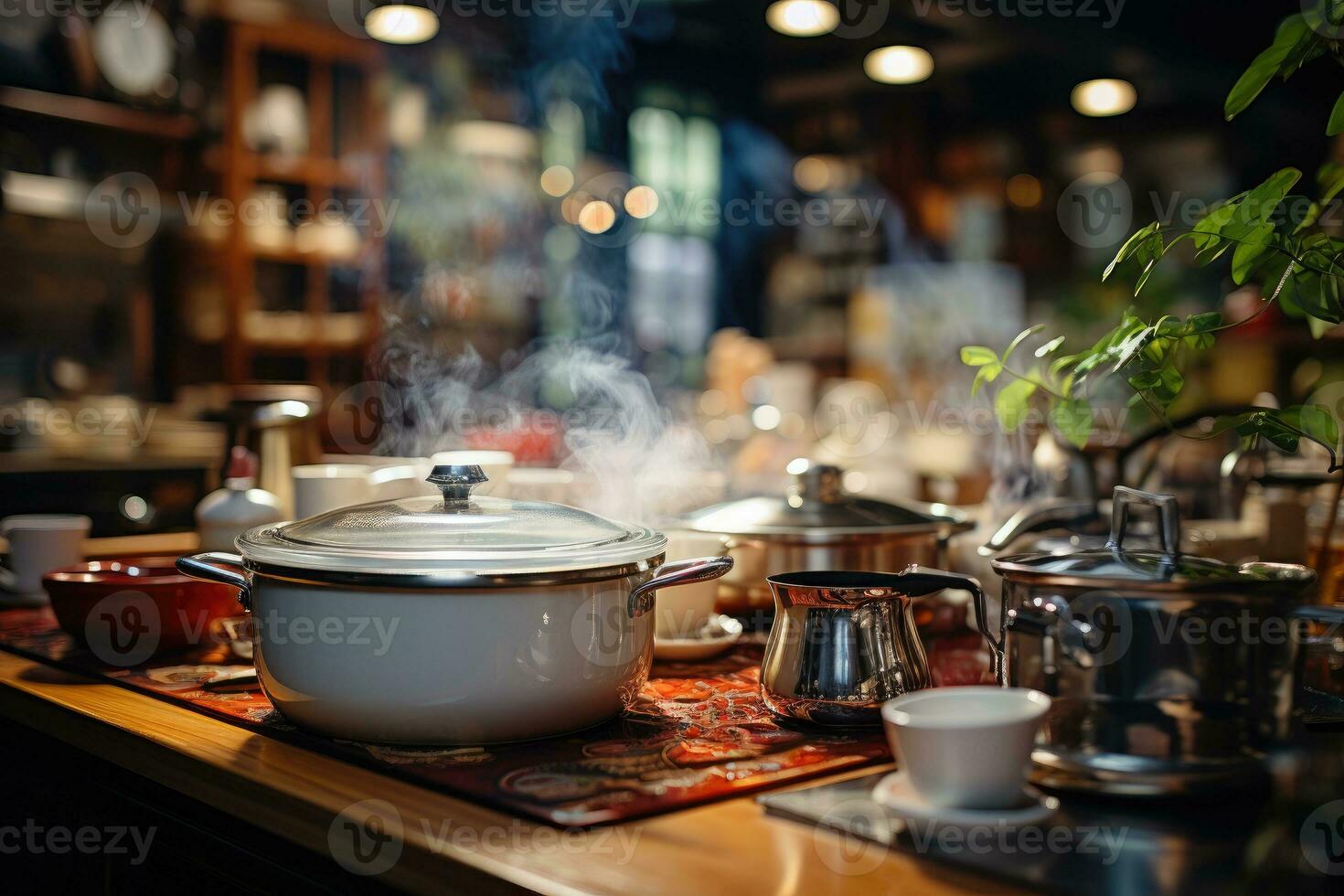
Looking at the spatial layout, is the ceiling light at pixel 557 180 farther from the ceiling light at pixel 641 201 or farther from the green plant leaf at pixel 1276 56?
the green plant leaf at pixel 1276 56

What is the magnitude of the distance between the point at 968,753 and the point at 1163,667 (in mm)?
145

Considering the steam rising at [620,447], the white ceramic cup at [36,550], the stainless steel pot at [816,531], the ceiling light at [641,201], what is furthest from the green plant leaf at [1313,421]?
the ceiling light at [641,201]

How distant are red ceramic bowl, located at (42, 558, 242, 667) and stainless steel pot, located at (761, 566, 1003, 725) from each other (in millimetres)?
704

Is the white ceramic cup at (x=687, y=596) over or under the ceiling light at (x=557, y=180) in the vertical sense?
under

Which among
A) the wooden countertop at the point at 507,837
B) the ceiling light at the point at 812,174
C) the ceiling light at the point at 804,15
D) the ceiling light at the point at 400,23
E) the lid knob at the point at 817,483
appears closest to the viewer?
the wooden countertop at the point at 507,837

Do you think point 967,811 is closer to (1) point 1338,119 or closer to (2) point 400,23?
(1) point 1338,119

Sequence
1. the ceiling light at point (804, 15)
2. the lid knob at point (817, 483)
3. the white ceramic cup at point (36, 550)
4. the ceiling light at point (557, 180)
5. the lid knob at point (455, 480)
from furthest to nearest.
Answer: the ceiling light at point (557, 180), the ceiling light at point (804, 15), the white ceramic cup at point (36, 550), the lid knob at point (817, 483), the lid knob at point (455, 480)

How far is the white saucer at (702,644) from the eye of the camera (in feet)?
4.30

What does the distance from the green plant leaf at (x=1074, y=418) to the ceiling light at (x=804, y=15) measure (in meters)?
2.76

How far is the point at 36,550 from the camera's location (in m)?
1.71

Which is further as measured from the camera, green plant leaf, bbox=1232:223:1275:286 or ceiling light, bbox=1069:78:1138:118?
ceiling light, bbox=1069:78:1138:118

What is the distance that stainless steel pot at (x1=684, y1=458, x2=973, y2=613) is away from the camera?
4.28ft

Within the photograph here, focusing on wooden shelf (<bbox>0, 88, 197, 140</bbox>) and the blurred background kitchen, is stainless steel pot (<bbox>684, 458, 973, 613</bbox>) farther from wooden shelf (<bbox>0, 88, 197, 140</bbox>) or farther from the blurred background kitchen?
wooden shelf (<bbox>0, 88, 197, 140</bbox>)

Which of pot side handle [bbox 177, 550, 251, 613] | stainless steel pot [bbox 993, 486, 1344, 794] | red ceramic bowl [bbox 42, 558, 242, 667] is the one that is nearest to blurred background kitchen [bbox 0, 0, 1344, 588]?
red ceramic bowl [bbox 42, 558, 242, 667]
